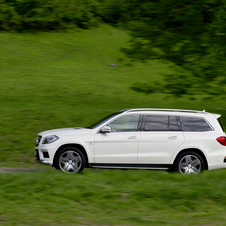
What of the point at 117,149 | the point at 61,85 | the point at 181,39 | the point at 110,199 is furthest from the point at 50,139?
the point at 61,85

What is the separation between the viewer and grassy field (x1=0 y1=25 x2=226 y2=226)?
605cm

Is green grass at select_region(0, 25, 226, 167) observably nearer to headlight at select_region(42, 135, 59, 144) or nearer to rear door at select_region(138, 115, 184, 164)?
headlight at select_region(42, 135, 59, 144)

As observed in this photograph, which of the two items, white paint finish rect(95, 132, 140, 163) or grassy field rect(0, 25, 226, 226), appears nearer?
grassy field rect(0, 25, 226, 226)

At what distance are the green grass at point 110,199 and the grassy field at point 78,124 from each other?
0.01 m

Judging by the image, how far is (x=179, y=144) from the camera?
9.24 m

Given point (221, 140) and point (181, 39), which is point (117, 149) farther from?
point (181, 39)

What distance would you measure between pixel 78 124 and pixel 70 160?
604cm

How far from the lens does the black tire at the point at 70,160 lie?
919 centimetres

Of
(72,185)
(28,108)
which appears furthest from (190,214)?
(28,108)

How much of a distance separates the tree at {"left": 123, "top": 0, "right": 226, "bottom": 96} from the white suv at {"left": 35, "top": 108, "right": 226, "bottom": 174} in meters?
4.75

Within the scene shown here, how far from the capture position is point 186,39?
44.6 ft

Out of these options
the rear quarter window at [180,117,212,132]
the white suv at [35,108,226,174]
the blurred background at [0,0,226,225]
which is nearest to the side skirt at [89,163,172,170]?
the white suv at [35,108,226,174]

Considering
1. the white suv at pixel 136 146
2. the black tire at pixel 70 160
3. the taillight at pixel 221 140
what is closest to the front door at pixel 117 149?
the white suv at pixel 136 146

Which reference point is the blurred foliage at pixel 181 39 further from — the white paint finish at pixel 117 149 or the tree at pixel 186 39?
the white paint finish at pixel 117 149
